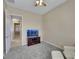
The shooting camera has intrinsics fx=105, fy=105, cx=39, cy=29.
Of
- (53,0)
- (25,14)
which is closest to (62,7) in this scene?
(53,0)

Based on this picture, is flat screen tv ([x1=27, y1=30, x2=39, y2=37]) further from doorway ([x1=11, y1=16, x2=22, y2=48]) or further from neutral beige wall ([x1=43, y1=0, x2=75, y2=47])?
neutral beige wall ([x1=43, y1=0, x2=75, y2=47])

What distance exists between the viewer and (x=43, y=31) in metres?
8.52

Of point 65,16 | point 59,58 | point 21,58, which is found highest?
point 65,16

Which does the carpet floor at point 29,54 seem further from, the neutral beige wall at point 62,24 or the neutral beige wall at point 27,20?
the neutral beige wall at point 27,20

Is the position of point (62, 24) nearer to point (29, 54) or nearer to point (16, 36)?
point (29, 54)

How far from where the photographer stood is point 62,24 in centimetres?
570

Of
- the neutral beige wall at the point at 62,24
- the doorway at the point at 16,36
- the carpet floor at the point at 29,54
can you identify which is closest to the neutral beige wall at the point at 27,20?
the doorway at the point at 16,36

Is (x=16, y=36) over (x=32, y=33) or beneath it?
beneath

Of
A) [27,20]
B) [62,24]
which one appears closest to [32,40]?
[27,20]

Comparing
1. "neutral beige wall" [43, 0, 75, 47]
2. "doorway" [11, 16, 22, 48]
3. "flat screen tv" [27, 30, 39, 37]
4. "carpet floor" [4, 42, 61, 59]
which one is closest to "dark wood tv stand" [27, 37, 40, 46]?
"flat screen tv" [27, 30, 39, 37]

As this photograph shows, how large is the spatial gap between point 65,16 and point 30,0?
1.95 m

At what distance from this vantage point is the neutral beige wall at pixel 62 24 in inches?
190
